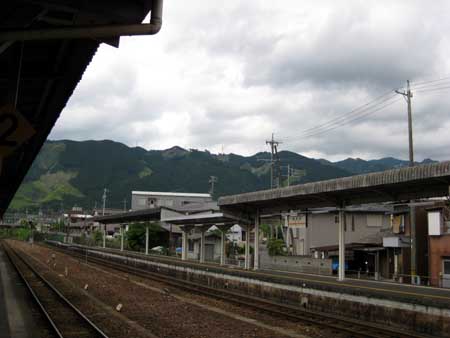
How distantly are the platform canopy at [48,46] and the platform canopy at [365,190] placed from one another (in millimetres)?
11648

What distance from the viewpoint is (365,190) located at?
21.0 meters

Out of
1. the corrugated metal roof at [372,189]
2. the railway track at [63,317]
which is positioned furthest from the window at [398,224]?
the railway track at [63,317]

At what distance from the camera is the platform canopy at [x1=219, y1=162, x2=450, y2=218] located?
57.1 feet

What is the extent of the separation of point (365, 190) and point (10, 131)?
55.5 feet

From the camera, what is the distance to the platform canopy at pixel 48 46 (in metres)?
6.01

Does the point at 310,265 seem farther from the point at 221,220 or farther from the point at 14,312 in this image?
the point at 14,312

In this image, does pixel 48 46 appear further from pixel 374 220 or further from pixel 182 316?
pixel 374 220

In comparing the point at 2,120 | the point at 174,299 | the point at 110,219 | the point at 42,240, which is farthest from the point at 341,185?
the point at 42,240

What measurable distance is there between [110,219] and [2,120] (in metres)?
57.7

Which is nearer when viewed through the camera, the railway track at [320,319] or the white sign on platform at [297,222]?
the railway track at [320,319]

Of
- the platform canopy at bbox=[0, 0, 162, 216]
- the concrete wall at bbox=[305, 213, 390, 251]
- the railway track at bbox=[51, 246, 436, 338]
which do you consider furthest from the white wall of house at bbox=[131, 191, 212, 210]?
the platform canopy at bbox=[0, 0, 162, 216]

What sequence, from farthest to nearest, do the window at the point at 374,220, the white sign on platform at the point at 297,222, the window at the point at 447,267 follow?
the white sign on platform at the point at 297,222 < the window at the point at 374,220 < the window at the point at 447,267

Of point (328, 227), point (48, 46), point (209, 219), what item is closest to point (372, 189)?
point (48, 46)

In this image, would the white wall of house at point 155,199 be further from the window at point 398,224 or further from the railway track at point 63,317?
the railway track at point 63,317
